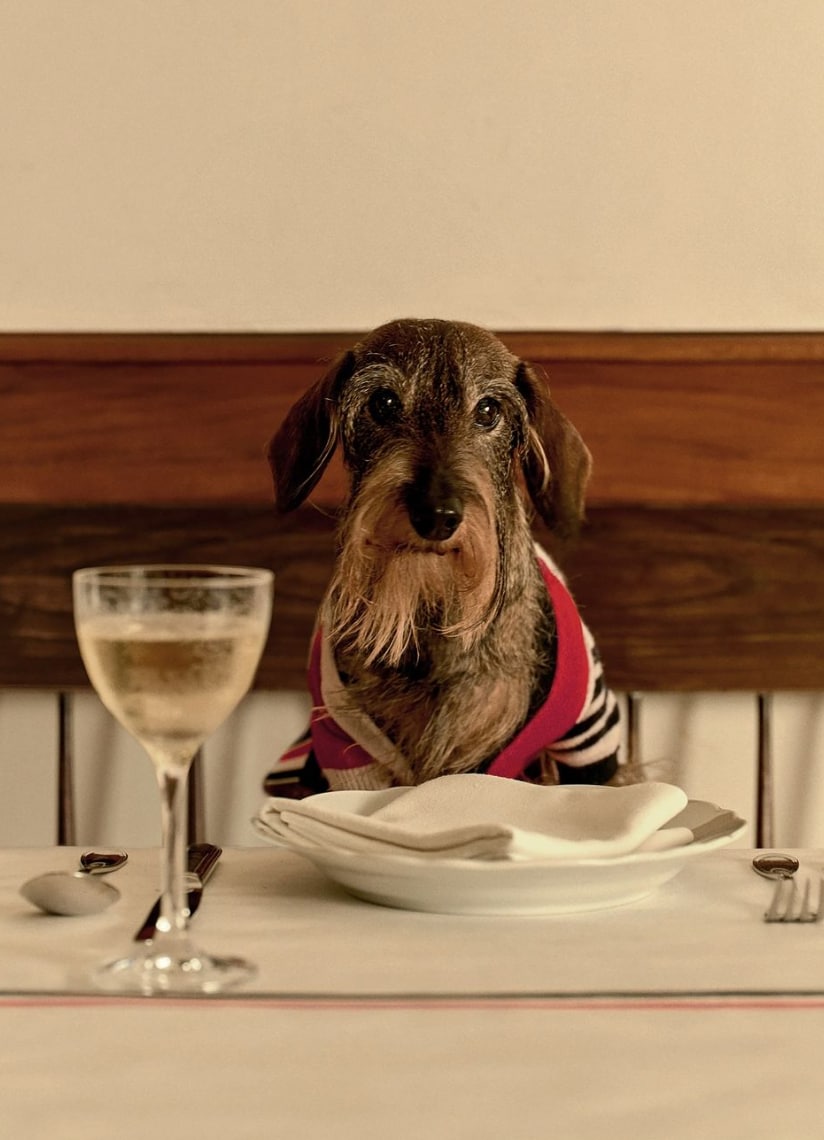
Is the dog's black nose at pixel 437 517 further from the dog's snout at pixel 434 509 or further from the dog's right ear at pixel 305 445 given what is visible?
the dog's right ear at pixel 305 445

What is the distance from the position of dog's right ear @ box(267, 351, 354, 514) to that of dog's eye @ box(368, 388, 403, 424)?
70 millimetres

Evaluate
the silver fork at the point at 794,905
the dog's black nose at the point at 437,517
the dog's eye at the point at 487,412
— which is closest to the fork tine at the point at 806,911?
the silver fork at the point at 794,905

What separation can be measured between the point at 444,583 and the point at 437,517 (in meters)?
→ 0.09

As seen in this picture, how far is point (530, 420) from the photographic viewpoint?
1.40 meters

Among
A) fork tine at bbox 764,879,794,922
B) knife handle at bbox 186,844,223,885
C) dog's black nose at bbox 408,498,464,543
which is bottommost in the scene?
knife handle at bbox 186,844,223,885

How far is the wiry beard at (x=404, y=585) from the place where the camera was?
4.02ft

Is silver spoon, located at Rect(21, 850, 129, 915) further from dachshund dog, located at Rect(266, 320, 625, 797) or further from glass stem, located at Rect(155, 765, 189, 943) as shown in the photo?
dachshund dog, located at Rect(266, 320, 625, 797)

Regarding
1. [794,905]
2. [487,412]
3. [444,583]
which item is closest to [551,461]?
[487,412]

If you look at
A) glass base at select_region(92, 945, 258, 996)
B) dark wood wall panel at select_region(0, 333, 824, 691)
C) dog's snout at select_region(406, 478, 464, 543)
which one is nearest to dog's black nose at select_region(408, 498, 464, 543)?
dog's snout at select_region(406, 478, 464, 543)

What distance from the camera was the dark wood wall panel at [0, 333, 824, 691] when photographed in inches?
78.3

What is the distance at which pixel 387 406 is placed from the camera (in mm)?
1322

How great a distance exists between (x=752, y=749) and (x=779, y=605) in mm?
251

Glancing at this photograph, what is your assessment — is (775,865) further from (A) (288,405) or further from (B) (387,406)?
(A) (288,405)

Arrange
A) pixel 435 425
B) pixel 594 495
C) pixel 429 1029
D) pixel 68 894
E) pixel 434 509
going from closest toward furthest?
1. pixel 429 1029
2. pixel 68 894
3. pixel 434 509
4. pixel 435 425
5. pixel 594 495
